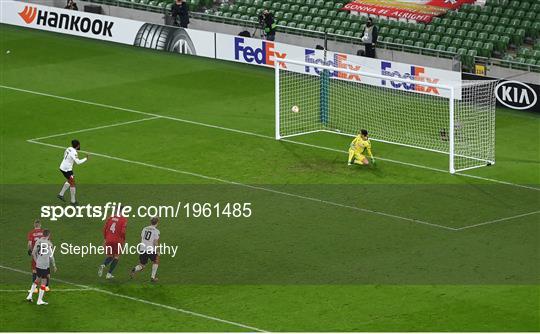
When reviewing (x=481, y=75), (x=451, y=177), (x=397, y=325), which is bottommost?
(x=397, y=325)

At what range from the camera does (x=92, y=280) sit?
32.6m

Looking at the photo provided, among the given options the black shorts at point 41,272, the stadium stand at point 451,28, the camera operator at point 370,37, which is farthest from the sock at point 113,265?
the camera operator at point 370,37

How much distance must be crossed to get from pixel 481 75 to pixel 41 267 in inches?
909

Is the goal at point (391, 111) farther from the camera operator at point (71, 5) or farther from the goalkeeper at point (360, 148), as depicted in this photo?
the camera operator at point (71, 5)

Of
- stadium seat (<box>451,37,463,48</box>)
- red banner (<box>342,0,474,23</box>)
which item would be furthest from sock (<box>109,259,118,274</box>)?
red banner (<box>342,0,474,23</box>)

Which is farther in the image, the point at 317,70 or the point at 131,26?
the point at 131,26

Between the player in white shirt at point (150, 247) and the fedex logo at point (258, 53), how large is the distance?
22.5 m

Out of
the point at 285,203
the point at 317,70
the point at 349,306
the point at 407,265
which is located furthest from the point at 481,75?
the point at 349,306

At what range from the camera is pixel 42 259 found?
30.8 m

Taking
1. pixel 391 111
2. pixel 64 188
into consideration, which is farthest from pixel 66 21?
pixel 64 188

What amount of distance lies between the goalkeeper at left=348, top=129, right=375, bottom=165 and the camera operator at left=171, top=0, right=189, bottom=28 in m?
18.4

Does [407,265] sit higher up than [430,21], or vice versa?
[430,21]

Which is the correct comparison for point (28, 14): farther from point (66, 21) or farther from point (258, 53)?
point (258, 53)

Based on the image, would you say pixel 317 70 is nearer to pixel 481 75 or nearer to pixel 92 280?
pixel 481 75
